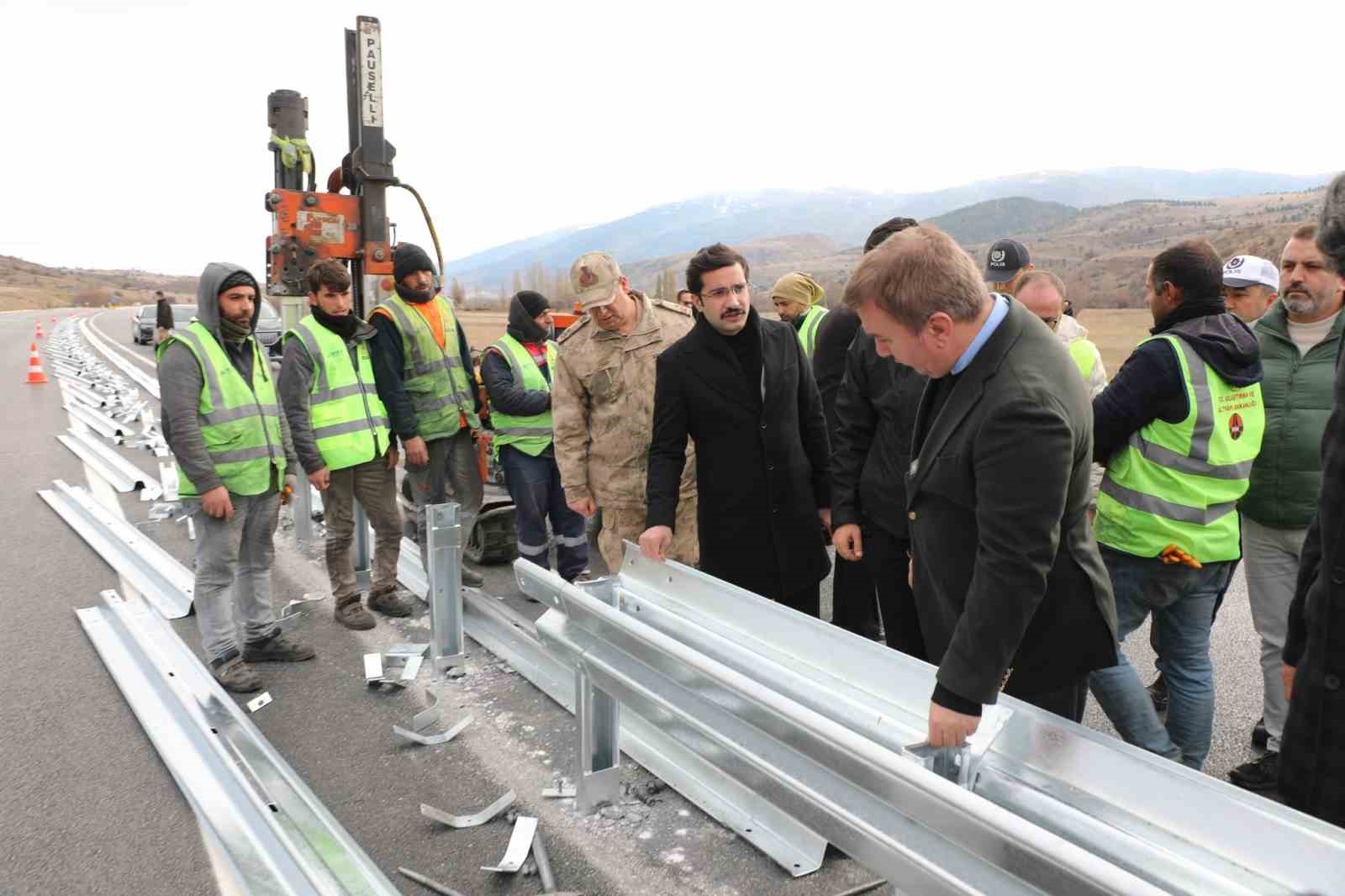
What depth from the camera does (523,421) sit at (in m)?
5.38

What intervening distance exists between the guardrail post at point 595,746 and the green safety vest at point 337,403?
2.54 m

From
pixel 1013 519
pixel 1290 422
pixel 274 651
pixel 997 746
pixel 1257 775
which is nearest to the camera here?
pixel 1013 519

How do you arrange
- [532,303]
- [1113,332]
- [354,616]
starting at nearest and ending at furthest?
[354,616], [532,303], [1113,332]

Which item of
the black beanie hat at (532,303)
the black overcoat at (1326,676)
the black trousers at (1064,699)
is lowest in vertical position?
the black trousers at (1064,699)

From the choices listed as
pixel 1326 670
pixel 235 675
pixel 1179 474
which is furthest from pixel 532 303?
pixel 1326 670

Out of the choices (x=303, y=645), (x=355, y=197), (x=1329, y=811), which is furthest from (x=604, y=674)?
(x=355, y=197)

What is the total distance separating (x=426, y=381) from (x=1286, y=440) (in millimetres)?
4360

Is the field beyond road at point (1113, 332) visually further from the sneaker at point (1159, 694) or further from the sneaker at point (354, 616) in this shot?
the sneaker at point (1159, 694)

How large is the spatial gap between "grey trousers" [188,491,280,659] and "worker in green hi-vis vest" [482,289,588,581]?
1.33 metres

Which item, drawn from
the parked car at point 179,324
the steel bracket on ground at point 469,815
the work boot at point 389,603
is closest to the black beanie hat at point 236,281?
the work boot at point 389,603

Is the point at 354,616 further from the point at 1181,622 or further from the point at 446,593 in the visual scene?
the point at 1181,622

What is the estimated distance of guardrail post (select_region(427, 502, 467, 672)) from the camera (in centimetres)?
448

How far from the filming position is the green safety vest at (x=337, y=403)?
5.01 m

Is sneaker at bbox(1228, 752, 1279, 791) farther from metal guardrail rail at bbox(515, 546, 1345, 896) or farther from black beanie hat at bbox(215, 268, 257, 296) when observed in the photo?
black beanie hat at bbox(215, 268, 257, 296)
